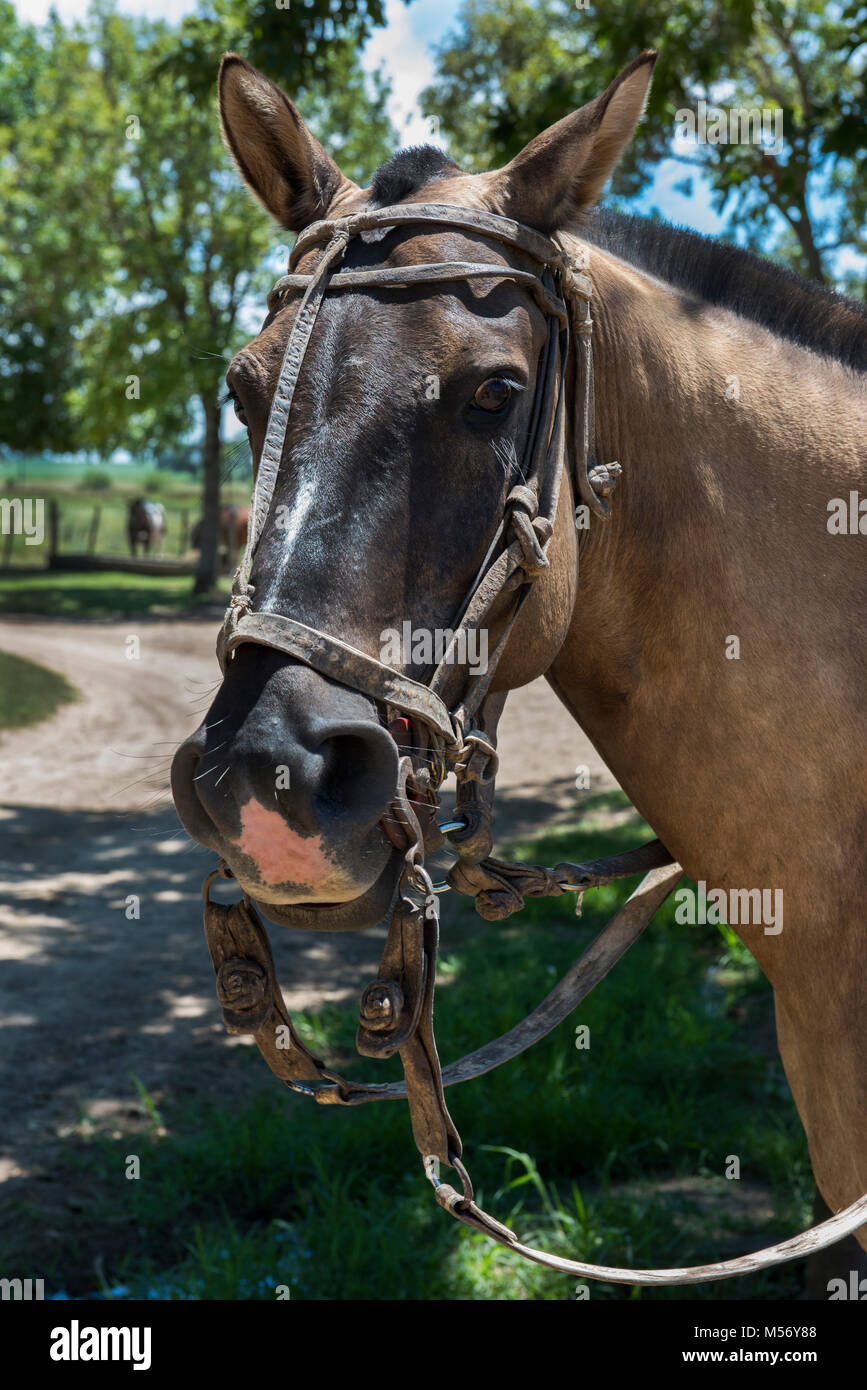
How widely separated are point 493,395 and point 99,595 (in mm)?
25718

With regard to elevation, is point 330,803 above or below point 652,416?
below

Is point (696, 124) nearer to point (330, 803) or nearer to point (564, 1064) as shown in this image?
point (330, 803)

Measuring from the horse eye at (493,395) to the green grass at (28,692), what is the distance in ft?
38.5

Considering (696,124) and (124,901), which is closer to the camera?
(696,124)

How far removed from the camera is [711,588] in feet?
6.84

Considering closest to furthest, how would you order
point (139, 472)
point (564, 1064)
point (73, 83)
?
point (564, 1064) < point (73, 83) < point (139, 472)

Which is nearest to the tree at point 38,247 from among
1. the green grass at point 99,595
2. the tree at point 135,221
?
the tree at point 135,221

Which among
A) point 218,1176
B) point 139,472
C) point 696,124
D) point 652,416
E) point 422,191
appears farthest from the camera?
point 139,472

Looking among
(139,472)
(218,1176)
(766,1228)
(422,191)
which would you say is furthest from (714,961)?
(139,472)

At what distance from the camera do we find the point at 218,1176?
4277mm

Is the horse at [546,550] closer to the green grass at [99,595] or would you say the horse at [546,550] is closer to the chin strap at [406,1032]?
the chin strap at [406,1032]

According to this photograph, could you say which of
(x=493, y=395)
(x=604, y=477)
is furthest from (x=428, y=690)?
(x=604, y=477)

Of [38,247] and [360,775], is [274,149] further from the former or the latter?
[38,247]

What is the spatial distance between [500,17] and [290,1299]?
16462 mm
